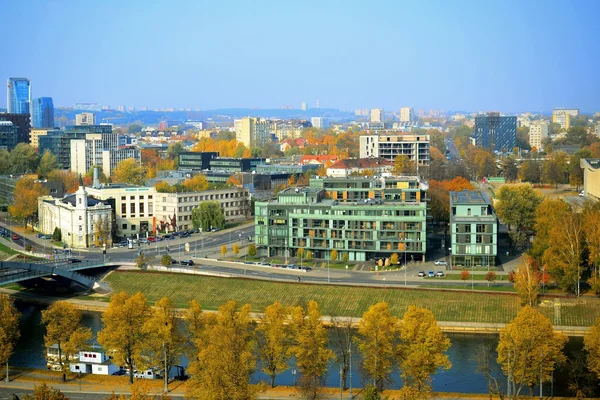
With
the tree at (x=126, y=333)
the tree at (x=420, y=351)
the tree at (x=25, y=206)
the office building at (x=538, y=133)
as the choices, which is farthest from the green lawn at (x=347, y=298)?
the office building at (x=538, y=133)

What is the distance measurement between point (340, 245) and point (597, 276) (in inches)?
410

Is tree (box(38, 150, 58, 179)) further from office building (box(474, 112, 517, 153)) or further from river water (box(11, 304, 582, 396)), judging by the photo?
office building (box(474, 112, 517, 153))

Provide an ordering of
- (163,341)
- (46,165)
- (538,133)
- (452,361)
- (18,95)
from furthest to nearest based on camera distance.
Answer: (18,95), (538,133), (46,165), (452,361), (163,341)

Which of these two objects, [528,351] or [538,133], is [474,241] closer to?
[528,351]

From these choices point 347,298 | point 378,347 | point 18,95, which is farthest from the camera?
point 18,95

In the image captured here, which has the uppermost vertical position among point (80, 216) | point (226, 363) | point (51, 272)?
point (80, 216)

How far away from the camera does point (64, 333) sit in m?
25.0

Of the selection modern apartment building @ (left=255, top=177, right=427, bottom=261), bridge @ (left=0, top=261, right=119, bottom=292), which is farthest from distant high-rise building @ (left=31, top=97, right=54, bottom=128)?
bridge @ (left=0, top=261, right=119, bottom=292)

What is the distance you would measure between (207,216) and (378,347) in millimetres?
24210

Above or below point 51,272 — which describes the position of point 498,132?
above

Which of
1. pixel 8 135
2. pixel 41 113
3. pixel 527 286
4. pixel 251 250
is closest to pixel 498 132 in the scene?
pixel 8 135

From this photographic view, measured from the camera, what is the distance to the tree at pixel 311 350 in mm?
22958

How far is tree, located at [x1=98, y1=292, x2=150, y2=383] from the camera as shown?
24.0 m

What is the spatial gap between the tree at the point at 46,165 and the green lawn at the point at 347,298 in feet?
121
